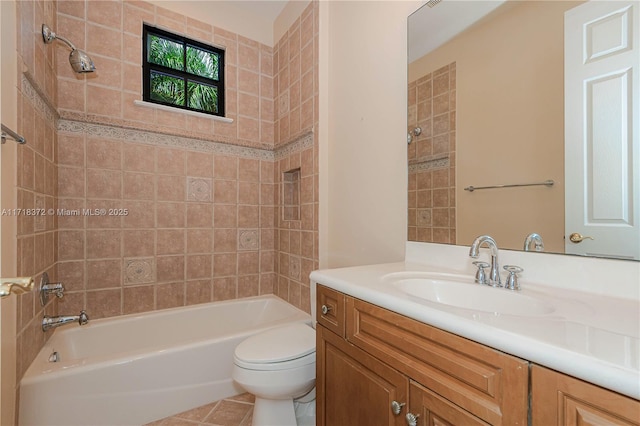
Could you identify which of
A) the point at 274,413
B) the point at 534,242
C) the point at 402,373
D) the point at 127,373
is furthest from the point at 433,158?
the point at 127,373

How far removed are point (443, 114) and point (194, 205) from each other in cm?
190

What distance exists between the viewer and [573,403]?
47 centimetres

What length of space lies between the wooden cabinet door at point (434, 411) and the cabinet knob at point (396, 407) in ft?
0.10

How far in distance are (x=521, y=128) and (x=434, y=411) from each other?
0.95 metres

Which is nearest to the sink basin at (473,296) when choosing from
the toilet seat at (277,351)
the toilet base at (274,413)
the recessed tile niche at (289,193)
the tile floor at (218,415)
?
the toilet seat at (277,351)

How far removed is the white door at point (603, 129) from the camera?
79 centimetres

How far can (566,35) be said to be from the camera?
3.03 ft

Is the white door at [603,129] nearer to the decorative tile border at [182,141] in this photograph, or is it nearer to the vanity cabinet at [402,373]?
the vanity cabinet at [402,373]

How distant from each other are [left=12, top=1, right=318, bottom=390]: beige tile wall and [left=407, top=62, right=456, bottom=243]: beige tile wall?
2.69ft

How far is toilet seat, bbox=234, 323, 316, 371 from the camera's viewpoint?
4.28 ft

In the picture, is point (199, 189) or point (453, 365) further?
point (199, 189)

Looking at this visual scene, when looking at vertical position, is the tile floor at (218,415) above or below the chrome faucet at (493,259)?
below

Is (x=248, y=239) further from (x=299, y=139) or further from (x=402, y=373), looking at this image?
(x=402, y=373)

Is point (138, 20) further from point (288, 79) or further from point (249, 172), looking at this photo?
point (249, 172)
